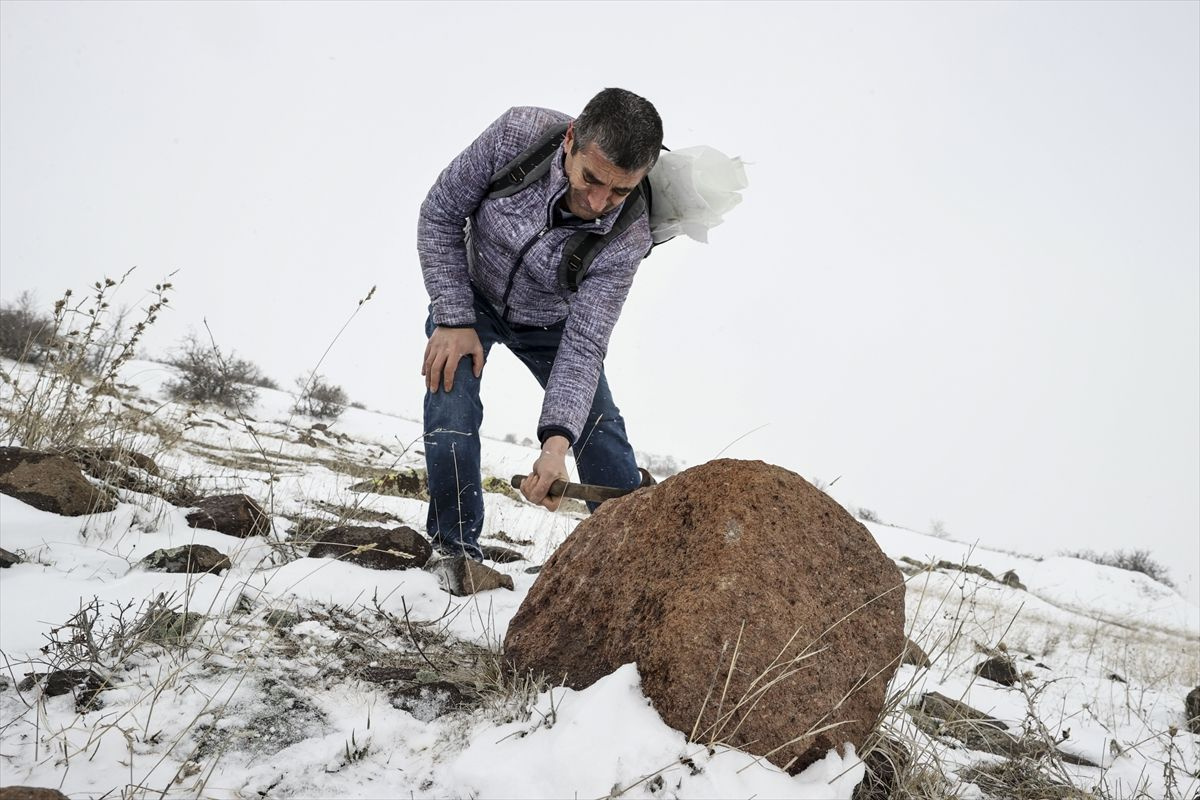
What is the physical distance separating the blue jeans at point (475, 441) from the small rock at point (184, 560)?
882 mm

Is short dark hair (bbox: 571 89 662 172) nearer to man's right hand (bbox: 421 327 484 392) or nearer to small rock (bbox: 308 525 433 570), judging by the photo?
man's right hand (bbox: 421 327 484 392)

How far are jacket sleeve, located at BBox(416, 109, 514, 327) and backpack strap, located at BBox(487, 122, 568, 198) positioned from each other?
0.11 metres

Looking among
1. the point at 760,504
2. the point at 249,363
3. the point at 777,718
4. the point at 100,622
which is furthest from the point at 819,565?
the point at 249,363

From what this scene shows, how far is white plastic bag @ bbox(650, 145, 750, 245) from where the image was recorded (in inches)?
121

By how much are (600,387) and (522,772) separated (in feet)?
6.90

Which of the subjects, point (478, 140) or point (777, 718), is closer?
point (777, 718)

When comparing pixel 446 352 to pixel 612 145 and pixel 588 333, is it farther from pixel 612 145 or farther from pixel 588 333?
pixel 612 145

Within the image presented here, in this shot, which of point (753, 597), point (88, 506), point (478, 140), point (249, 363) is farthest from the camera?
point (249, 363)

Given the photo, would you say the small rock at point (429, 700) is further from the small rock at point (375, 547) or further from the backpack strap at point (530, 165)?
the backpack strap at point (530, 165)

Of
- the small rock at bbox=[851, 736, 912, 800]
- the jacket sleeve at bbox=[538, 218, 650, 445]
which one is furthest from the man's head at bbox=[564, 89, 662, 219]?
the small rock at bbox=[851, 736, 912, 800]

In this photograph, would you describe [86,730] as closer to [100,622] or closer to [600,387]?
[100,622]

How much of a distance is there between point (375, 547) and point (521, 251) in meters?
1.37

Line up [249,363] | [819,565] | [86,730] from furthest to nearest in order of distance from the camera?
[249,363]
[819,565]
[86,730]

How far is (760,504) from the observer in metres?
1.76
